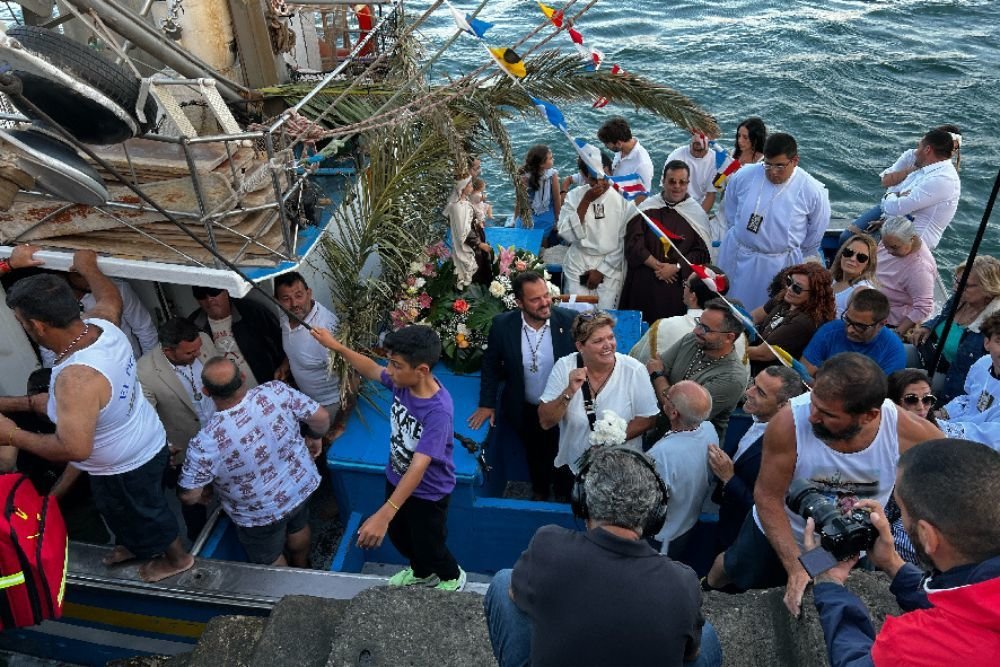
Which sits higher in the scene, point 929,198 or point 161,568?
point 929,198

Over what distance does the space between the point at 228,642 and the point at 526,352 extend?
93.6 inches

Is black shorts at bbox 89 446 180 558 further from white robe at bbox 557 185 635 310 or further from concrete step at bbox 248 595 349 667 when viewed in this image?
white robe at bbox 557 185 635 310

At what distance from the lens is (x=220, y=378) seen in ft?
11.8

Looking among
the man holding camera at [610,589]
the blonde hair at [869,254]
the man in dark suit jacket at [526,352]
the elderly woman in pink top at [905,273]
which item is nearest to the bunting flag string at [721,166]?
the elderly woman in pink top at [905,273]

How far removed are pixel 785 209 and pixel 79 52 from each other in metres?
5.08

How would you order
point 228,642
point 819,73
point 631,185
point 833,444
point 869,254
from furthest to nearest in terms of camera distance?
1. point 819,73
2. point 631,185
3. point 869,254
4. point 228,642
5. point 833,444

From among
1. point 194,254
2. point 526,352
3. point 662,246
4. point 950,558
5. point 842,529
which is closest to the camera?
point 950,558

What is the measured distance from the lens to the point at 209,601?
400 centimetres

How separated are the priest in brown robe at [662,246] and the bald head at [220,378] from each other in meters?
3.56

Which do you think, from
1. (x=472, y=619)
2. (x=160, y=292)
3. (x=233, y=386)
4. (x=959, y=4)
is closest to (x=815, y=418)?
(x=472, y=619)

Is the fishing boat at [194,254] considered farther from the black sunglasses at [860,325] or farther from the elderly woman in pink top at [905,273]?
the elderly woman in pink top at [905,273]

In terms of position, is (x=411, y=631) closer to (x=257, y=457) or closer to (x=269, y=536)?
(x=257, y=457)

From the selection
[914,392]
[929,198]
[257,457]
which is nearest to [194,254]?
[257,457]

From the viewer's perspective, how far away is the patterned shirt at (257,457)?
3762mm
